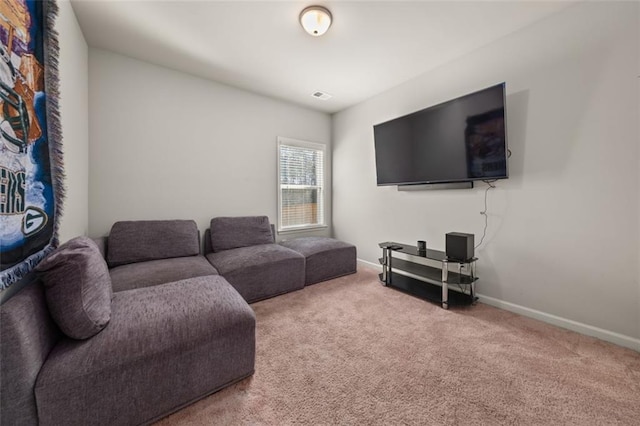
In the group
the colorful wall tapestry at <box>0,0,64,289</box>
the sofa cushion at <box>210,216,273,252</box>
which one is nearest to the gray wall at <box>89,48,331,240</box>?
the sofa cushion at <box>210,216,273,252</box>

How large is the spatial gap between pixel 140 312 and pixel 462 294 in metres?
2.78

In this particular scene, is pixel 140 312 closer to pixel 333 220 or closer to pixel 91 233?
pixel 91 233

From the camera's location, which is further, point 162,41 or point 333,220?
point 333,220

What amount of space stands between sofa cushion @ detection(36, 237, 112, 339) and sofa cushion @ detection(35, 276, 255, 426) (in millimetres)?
67

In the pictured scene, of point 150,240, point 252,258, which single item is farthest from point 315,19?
point 150,240

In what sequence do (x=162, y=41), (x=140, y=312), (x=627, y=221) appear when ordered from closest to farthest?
(x=140, y=312)
(x=627, y=221)
(x=162, y=41)

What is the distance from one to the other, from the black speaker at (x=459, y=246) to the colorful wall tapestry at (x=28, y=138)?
112 inches

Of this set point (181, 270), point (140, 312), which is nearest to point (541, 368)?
point (140, 312)

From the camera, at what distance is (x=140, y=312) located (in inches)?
50.2

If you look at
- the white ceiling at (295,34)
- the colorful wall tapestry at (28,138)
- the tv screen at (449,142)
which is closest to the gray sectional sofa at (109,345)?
the colorful wall tapestry at (28,138)

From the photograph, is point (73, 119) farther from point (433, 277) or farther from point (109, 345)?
point (433, 277)

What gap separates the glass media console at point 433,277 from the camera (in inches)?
89.5

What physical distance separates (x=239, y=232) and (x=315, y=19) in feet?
7.74

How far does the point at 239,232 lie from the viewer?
9.89 feet
